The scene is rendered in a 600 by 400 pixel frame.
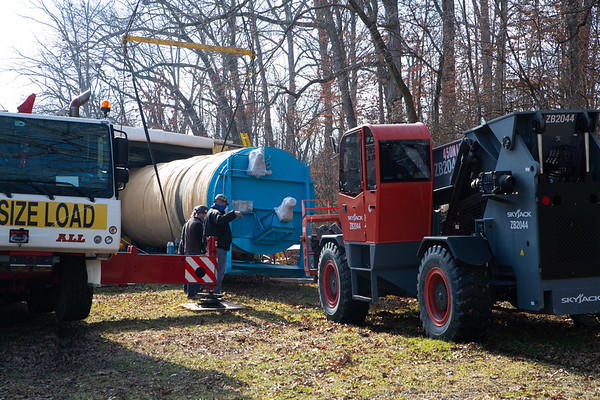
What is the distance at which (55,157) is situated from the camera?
8.75 metres

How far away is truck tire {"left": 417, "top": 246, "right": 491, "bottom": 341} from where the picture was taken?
7.14 metres

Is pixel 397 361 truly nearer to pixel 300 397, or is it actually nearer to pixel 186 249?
pixel 300 397

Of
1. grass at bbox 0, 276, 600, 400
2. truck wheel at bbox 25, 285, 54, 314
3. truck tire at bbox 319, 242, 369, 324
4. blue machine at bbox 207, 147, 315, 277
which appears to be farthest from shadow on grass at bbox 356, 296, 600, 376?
truck wheel at bbox 25, 285, 54, 314

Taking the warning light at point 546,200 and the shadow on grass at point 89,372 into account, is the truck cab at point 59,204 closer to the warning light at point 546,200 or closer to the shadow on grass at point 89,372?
the shadow on grass at point 89,372

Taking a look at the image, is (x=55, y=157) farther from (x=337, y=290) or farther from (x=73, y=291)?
(x=337, y=290)

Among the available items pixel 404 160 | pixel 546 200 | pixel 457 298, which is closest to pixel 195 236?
pixel 404 160

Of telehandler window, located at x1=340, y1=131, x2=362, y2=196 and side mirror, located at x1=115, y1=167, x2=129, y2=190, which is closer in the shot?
side mirror, located at x1=115, y1=167, x2=129, y2=190

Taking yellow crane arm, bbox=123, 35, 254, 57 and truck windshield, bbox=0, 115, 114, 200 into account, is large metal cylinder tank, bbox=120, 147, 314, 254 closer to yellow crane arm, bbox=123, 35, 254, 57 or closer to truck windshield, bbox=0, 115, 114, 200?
yellow crane arm, bbox=123, 35, 254, 57

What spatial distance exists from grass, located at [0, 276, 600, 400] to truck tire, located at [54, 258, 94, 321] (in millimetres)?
339

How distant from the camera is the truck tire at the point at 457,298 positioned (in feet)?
23.4

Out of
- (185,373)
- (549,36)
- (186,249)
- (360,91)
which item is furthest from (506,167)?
(360,91)

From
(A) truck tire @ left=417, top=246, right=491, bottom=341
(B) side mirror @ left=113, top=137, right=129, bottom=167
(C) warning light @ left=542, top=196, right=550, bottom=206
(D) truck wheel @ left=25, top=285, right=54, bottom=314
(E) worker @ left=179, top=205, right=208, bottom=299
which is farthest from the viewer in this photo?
(E) worker @ left=179, top=205, right=208, bottom=299

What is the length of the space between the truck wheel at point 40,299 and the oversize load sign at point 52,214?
1735mm

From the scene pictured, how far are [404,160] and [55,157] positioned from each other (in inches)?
193
